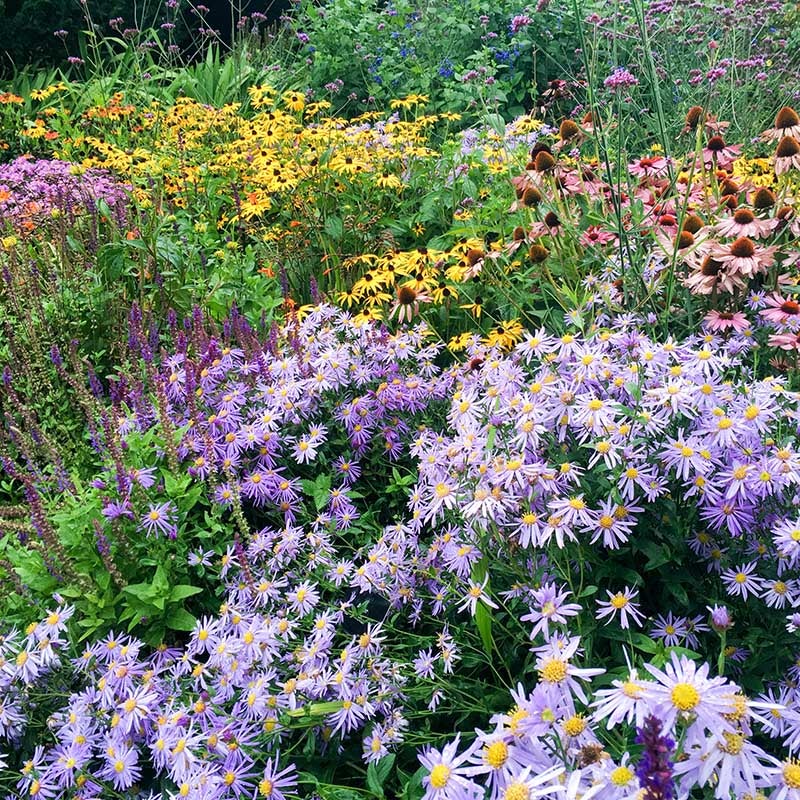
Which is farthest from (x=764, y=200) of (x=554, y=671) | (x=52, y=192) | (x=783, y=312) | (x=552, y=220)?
(x=52, y=192)

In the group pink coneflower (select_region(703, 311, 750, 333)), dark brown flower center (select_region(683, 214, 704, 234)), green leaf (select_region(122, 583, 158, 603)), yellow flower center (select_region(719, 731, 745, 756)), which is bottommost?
green leaf (select_region(122, 583, 158, 603))

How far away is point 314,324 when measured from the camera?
2404mm

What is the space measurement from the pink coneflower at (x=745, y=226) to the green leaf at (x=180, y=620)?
152 cm

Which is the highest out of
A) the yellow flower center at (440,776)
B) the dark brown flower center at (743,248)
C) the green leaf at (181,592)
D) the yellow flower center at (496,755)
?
the dark brown flower center at (743,248)

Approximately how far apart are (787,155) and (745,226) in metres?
0.27

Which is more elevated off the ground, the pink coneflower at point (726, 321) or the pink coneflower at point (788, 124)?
the pink coneflower at point (788, 124)

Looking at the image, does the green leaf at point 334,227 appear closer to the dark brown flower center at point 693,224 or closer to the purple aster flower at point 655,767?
the dark brown flower center at point 693,224

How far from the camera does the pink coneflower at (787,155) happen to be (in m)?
2.03

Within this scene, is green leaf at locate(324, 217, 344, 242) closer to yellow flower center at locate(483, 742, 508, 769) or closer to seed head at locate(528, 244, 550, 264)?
seed head at locate(528, 244, 550, 264)

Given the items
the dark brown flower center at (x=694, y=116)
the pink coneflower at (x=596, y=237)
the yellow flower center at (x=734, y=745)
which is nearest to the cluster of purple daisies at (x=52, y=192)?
the pink coneflower at (x=596, y=237)

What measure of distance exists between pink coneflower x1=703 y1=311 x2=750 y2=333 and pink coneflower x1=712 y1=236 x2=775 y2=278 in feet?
0.32

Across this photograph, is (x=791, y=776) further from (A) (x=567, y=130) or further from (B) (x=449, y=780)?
(A) (x=567, y=130)

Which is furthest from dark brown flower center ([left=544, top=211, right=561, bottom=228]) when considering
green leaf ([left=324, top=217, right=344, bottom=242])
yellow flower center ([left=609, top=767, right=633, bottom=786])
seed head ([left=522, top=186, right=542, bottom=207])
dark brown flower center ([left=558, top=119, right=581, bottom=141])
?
yellow flower center ([left=609, top=767, right=633, bottom=786])

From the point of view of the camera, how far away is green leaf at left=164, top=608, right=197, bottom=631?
1770mm
